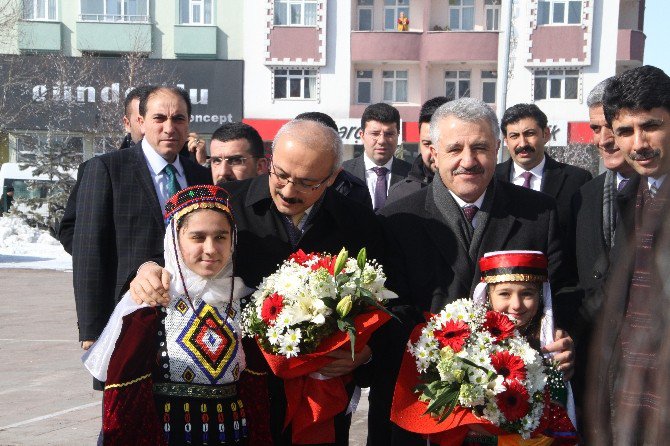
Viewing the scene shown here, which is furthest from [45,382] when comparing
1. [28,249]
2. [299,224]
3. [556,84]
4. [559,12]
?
[559,12]

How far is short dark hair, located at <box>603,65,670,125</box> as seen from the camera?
13.0 ft

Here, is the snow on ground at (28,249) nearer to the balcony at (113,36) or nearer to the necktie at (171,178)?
the balcony at (113,36)

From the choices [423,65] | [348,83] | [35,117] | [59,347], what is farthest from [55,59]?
[59,347]

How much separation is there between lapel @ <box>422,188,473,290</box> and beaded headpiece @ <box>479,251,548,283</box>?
0.20 metres

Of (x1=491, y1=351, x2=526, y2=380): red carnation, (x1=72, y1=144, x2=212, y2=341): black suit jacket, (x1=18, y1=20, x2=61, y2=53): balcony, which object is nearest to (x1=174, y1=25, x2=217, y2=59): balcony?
(x1=18, y1=20, x2=61, y2=53): balcony

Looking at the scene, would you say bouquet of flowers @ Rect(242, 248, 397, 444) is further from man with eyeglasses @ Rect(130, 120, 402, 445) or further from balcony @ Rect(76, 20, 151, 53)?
balcony @ Rect(76, 20, 151, 53)

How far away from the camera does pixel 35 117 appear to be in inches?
1607

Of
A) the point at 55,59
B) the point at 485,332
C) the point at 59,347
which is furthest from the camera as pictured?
the point at 55,59

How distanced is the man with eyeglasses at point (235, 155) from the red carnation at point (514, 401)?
3.13 m

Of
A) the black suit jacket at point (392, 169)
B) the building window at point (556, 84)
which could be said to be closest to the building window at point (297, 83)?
the building window at point (556, 84)

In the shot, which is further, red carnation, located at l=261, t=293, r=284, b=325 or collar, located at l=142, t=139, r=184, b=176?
collar, located at l=142, t=139, r=184, b=176

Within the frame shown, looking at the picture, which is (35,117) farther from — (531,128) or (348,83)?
(531,128)

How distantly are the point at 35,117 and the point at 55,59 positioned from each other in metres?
2.80

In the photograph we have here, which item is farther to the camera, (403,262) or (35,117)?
(35,117)
